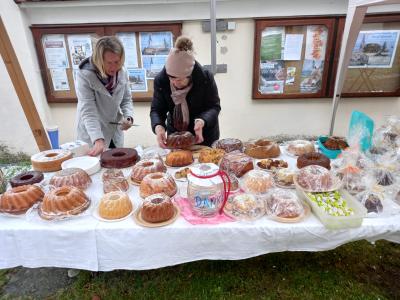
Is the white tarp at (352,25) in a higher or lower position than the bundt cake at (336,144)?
higher

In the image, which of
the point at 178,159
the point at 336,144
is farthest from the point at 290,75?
the point at 178,159

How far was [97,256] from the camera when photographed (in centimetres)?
153

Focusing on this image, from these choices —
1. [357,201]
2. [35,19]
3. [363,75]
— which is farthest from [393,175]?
[35,19]

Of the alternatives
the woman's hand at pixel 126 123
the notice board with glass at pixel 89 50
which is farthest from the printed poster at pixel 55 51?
the woman's hand at pixel 126 123

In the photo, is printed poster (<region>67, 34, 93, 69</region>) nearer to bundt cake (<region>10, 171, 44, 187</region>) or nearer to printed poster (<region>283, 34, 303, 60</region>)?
bundt cake (<region>10, 171, 44, 187</region>)

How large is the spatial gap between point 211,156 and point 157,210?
0.78 metres

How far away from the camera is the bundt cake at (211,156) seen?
2.09m

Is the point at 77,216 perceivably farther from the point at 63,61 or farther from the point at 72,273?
the point at 63,61

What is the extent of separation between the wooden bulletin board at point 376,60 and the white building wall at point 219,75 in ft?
0.57

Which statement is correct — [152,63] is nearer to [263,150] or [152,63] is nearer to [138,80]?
[138,80]

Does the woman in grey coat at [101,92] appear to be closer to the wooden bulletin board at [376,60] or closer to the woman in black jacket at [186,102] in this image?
the woman in black jacket at [186,102]

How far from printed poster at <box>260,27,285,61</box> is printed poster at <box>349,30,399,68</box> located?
1204mm

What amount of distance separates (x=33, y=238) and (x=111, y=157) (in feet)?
2.67

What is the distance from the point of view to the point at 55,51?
4363mm
